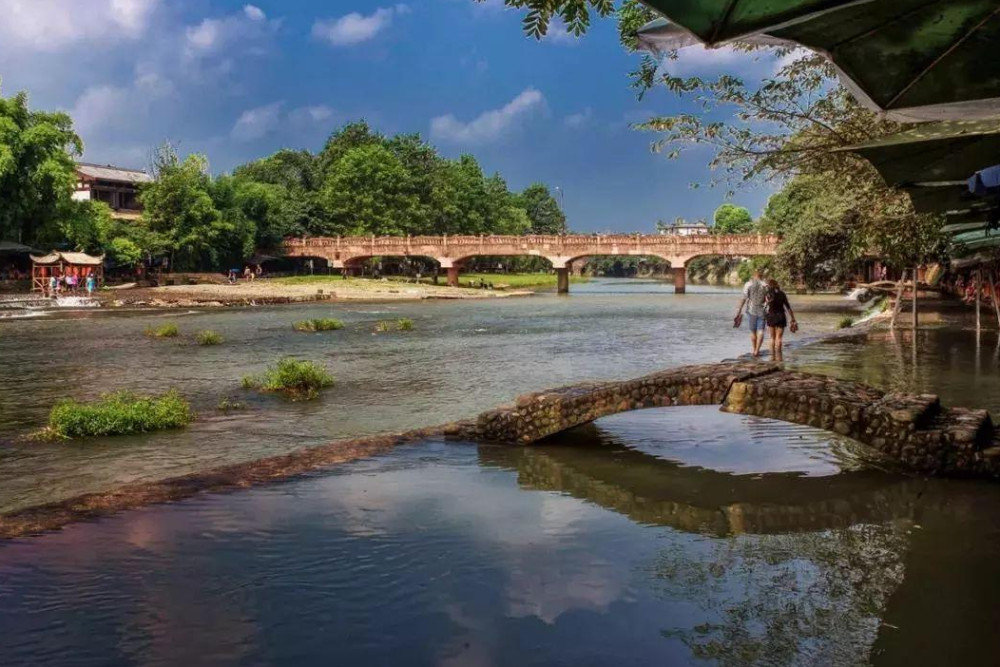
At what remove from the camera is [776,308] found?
55.0 feet

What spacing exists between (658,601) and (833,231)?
1281 inches

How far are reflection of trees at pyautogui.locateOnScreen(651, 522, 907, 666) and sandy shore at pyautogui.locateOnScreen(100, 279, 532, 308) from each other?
146 ft

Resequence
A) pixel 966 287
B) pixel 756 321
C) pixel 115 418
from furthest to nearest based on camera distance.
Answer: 1. pixel 966 287
2. pixel 756 321
3. pixel 115 418

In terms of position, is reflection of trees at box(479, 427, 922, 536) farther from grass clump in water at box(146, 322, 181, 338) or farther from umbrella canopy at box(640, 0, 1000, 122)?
grass clump in water at box(146, 322, 181, 338)

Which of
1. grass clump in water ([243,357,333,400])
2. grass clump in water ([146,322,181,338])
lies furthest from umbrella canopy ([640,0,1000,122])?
grass clump in water ([146,322,181,338])

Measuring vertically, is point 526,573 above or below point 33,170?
below

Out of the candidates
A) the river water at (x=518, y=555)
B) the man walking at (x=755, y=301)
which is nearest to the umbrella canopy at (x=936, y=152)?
the river water at (x=518, y=555)

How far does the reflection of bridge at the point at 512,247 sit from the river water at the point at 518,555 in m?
58.0

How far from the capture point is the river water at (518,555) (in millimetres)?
4539

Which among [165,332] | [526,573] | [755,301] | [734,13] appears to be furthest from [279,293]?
[734,13]

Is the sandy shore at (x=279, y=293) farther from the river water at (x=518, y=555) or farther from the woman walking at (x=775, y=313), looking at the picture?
the woman walking at (x=775, y=313)

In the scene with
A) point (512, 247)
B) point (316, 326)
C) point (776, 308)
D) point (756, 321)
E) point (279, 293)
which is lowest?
point (316, 326)

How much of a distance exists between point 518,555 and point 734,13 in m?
4.27

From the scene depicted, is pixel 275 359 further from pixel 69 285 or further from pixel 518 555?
pixel 69 285
